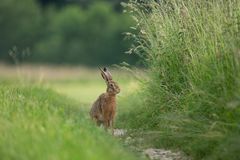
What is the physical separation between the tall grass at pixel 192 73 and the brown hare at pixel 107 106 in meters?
0.58

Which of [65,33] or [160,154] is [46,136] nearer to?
[160,154]

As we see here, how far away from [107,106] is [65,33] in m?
46.0

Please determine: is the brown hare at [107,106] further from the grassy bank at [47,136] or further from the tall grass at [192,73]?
the grassy bank at [47,136]

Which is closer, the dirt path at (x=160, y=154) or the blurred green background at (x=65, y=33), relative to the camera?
the dirt path at (x=160, y=154)

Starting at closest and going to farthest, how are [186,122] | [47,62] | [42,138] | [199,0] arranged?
[42,138] < [186,122] < [199,0] < [47,62]

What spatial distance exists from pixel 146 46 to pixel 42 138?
6.69 m

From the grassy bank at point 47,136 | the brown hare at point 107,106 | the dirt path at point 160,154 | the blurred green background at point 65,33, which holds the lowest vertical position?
the grassy bank at point 47,136

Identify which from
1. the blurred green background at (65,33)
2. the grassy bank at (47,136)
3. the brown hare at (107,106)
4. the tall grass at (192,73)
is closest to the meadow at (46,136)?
the grassy bank at (47,136)

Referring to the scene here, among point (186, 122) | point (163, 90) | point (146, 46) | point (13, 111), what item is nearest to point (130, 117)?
point (146, 46)

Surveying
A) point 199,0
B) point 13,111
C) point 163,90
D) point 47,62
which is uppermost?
point 47,62

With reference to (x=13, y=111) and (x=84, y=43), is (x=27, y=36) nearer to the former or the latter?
(x=84, y=43)

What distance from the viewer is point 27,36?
56.9m

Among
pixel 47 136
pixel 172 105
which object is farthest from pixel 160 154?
pixel 47 136

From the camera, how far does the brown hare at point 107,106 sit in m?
12.4
